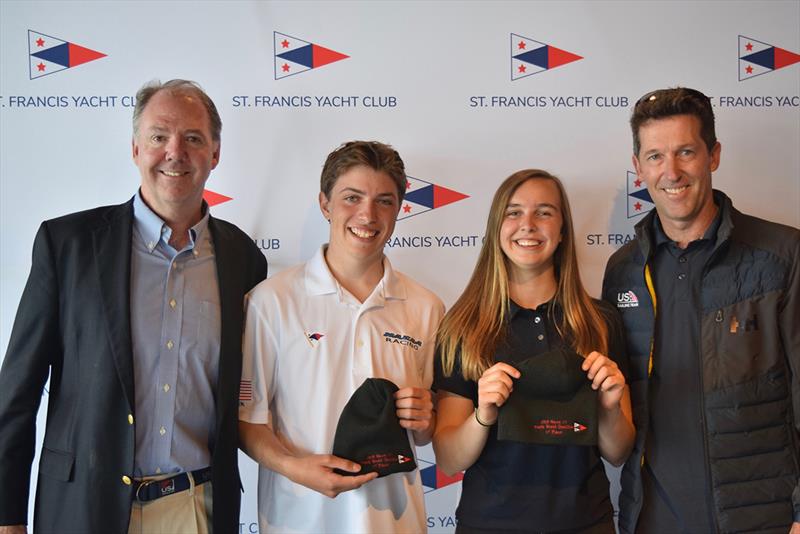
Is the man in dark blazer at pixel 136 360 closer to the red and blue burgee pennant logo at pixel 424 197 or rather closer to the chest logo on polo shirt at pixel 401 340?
the chest logo on polo shirt at pixel 401 340

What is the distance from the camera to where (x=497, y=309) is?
201cm

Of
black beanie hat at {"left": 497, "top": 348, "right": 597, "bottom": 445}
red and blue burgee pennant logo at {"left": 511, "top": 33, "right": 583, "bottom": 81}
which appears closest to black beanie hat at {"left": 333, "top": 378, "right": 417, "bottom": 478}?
black beanie hat at {"left": 497, "top": 348, "right": 597, "bottom": 445}

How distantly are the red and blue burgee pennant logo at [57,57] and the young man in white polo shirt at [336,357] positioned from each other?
130 cm

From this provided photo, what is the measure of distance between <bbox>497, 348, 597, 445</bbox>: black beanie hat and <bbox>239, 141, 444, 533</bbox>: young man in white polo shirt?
0.26 meters

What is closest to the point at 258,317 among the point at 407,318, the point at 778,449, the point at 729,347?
the point at 407,318

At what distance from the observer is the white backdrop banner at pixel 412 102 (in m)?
2.66

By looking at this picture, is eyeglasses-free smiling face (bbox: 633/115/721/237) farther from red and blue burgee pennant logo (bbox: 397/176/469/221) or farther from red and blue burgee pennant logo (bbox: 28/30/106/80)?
red and blue burgee pennant logo (bbox: 28/30/106/80)

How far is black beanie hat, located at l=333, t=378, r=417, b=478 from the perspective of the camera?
1.79 metres

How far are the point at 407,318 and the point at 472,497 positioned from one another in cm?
55

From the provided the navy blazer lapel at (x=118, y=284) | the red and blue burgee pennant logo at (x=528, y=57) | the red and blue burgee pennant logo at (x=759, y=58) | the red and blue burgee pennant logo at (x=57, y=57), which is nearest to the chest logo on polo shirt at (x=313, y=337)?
the navy blazer lapel at (x=118, y=284)

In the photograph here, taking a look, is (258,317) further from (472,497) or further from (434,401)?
(472,497)

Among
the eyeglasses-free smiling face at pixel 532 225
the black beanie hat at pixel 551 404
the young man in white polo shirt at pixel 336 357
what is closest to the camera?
the black beanie hat at pixel 551 404

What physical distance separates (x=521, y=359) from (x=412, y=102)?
4.11 ft

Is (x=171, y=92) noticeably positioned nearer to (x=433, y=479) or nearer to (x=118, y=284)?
(x=118, y=284)
